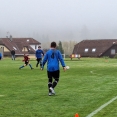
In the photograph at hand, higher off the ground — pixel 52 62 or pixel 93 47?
pixel 93 47

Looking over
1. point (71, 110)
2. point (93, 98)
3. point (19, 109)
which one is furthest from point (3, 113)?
point (93, 98)

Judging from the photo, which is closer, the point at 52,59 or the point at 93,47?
the point at 52,59

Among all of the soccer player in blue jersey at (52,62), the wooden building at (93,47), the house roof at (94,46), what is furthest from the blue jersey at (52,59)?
the house roof at (94,46)

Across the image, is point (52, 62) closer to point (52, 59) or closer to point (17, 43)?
point (52, 59)

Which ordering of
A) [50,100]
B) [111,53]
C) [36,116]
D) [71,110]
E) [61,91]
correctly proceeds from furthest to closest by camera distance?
[111,53], [61,91], [50,100], [71,110], [36,116]

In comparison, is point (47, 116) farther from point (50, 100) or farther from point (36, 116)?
point (50, 100)

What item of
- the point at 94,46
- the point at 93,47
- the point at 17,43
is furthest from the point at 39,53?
the point at 17,43

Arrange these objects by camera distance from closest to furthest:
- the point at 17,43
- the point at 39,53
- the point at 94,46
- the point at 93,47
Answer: the point at 39,53 < the point at 93,47 < the point at 94,46 < the point at 17,43

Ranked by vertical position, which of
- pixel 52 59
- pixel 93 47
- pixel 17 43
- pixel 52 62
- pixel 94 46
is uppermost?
pixel 17 43

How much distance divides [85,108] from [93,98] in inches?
87.9

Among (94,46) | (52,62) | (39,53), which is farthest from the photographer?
(94,46)

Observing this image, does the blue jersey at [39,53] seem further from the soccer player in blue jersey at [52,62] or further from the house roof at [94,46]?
the house roof at [94,46]

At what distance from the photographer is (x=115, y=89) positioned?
54.0 ft

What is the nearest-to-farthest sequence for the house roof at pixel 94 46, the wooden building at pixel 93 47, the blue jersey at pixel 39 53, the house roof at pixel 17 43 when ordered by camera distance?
the blue jersey at pixel 39 53 → the house roof at pixel 17 43 → the wooden building at pixel 93 47 → the house roof at pixel 94 46
